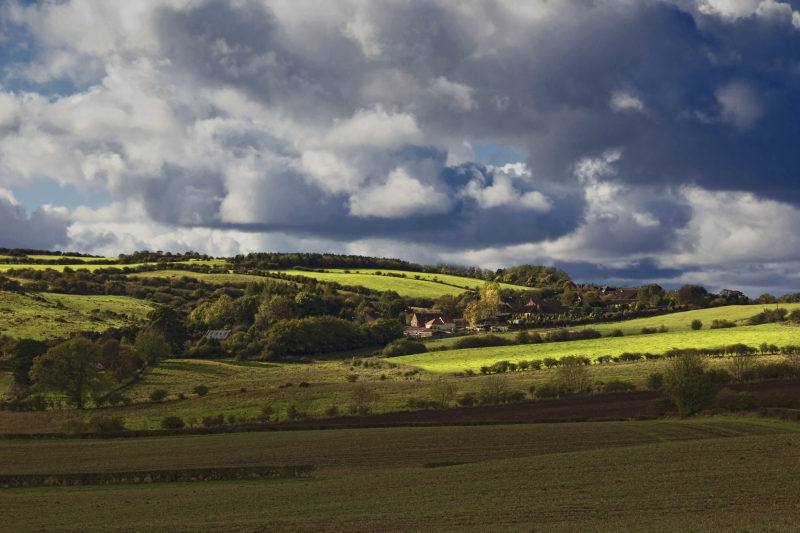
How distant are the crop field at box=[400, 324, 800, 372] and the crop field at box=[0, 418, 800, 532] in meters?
58.7

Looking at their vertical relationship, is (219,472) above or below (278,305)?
below

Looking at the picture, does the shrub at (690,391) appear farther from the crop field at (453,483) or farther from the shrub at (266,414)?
the shrub at (266,414)

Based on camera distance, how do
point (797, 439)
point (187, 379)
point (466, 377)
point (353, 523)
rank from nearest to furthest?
1. point (353, 523)
2. point (797, 439)
3. point (466, 377)
4. point (187, 379)

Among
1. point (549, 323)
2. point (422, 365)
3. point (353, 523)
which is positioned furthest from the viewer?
point (549, 323)

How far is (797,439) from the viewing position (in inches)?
A: 2085

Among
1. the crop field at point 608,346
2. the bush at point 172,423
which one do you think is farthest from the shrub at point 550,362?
the bush at point 172,423

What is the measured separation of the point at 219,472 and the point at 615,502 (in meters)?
28.6

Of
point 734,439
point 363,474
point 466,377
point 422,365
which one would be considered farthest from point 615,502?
point 422,365

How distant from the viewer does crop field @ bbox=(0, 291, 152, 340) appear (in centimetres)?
14000

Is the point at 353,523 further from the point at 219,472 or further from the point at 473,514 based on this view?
the point at 219,472

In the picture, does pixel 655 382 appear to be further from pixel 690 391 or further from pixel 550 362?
pixel 550 362

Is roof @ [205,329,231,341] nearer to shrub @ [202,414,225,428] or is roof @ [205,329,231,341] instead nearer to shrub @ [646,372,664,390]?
shrub @ [202,414,225,428]

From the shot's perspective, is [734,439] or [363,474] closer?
[363,474]

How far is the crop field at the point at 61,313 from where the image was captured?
14000 centimetres
